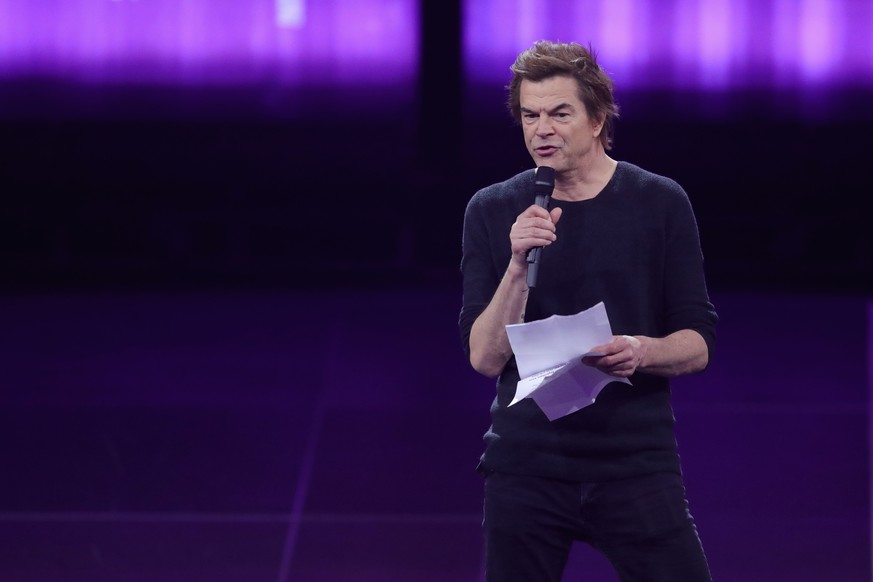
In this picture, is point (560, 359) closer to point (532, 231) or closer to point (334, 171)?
point (532, 231)

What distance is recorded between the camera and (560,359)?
1810 millimetres

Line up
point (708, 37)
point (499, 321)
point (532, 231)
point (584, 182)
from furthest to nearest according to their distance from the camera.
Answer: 1. point (708, 37)
2. point (584, 182)
3. point (499, 321)
4. point (532, 231)

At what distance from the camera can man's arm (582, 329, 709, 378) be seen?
1.78m

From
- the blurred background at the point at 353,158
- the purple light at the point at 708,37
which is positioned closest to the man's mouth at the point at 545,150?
the blurred background at the point at 353,158

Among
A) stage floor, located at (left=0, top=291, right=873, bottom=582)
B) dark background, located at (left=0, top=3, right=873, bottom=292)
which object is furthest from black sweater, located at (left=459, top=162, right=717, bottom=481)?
dark background, located at (left=0, top=3, right=873, bottom=292)

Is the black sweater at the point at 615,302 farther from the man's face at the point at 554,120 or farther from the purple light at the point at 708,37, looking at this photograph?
the purple light at the point at 708,37

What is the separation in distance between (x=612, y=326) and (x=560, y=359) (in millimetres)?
151

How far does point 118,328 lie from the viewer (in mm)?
6770

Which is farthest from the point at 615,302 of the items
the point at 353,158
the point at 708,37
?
the point at 708,37

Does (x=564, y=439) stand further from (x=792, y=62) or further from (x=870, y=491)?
(x=792, y=62)

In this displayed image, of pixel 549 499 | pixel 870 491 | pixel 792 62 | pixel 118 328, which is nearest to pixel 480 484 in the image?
pixel 870 491

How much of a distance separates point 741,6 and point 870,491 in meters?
5.13

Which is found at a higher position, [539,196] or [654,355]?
[539,196]

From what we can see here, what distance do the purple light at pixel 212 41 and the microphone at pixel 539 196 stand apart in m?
6.87
